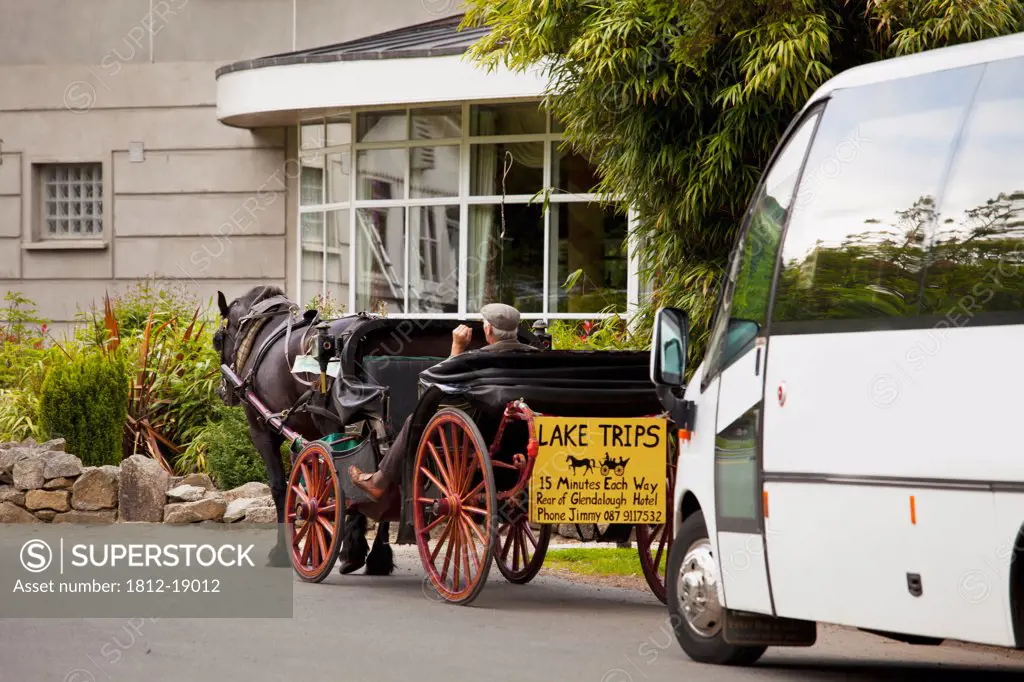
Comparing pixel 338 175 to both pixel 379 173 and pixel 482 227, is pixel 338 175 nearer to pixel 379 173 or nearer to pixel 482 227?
pixel 379 173

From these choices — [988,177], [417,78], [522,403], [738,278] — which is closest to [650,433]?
[522,403]

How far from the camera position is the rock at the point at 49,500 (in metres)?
15.5

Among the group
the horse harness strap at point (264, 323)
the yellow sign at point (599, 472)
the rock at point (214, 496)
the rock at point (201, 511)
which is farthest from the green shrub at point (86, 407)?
the yellow sign at point (599, 472)

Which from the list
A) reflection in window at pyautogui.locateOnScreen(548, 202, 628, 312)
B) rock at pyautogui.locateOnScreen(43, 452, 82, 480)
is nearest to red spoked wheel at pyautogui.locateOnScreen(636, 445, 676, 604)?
rock at pyautogui.locateOnScreen(43, 452, 82, 480)

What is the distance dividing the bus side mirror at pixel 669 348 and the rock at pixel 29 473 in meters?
9.36

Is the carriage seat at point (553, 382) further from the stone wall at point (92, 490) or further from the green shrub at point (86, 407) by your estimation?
the green shrub at point (86, 407)

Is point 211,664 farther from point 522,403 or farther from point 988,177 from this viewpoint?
point 988,177

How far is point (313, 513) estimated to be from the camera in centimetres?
1119

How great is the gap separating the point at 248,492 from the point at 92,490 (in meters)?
1.56

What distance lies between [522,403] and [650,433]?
0.79 meters

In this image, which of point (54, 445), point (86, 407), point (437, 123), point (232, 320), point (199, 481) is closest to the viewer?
point (232, 320)

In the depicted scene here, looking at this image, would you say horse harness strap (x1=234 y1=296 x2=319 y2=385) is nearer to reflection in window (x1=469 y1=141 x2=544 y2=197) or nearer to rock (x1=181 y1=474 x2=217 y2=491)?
rock (x1=181 y1=474 x2=217 y2=491)

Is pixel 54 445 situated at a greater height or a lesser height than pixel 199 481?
greater

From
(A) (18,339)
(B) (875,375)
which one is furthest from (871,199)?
(A) (18,339)
